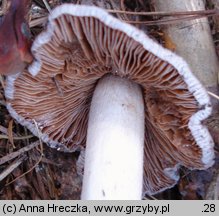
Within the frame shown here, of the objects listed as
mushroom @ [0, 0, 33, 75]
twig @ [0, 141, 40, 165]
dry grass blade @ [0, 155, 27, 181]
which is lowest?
dry grass blade @ [0, 155, 27, 181]

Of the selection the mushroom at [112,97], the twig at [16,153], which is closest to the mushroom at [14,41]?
the mushroom at [112,97]

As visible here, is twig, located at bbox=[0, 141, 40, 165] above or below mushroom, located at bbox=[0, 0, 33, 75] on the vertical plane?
below

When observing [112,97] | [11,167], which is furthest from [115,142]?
[11,167]

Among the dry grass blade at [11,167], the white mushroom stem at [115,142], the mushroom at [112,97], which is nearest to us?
the mushroom at [112,97]

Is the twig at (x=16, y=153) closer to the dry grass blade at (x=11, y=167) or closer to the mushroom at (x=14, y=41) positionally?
the dry grass blade at (x=11, y=167)

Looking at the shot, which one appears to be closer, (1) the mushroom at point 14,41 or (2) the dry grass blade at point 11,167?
(1) the mushroom at point 14,41

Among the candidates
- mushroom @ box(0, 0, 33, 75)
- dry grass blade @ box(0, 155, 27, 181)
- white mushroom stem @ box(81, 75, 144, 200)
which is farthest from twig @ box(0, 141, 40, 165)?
mushroom @ box(0, 0, 33, 75)

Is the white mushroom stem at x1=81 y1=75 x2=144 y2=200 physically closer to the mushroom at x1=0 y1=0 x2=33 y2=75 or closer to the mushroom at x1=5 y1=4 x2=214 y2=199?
the mushroom at x1=5 y1=4 x2=214 y2=199
